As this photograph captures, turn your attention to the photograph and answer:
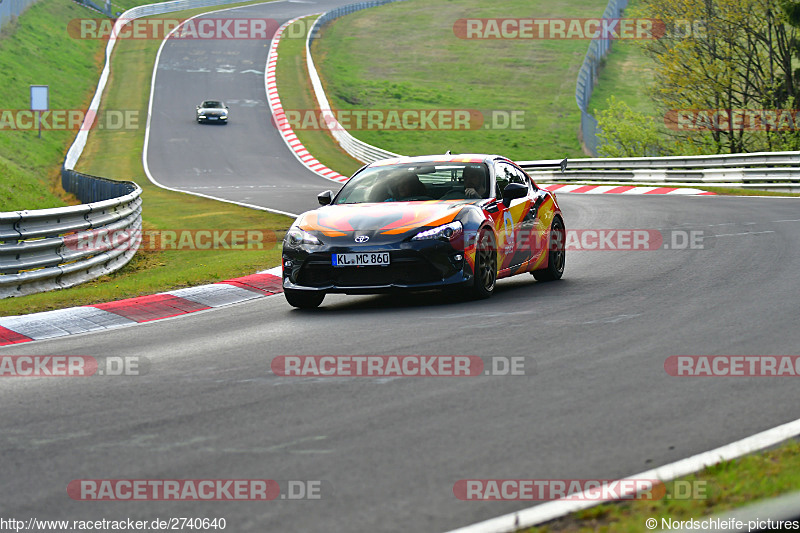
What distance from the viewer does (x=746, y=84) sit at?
116ft

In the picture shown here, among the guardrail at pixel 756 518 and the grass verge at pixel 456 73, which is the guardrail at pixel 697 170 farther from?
the guardrail at pixel 756 518

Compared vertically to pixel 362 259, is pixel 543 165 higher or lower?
lower

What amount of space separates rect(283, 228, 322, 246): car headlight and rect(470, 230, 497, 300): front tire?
150 cm

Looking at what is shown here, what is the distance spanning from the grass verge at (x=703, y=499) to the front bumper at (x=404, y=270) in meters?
5.38

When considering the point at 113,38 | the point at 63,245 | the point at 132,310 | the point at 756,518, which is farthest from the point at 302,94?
the point at 756,518

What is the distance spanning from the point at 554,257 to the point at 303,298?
10.5 feet

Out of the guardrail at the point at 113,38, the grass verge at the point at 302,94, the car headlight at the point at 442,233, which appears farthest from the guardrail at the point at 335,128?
the car headlight at the point at 442,233

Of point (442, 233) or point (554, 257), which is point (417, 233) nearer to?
point (442, 233)

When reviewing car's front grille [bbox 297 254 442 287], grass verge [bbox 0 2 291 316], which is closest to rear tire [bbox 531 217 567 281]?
car's front grille [bbox 297 254 442 287]

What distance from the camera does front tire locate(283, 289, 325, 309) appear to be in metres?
10.2

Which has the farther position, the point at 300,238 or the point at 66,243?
the point at 66,243

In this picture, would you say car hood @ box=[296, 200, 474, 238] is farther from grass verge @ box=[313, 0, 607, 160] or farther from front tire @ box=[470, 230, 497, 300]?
grass verge @ box=[313, 0, 607, 160]

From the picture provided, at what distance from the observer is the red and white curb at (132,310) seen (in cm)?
962

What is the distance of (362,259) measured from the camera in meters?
9.77
